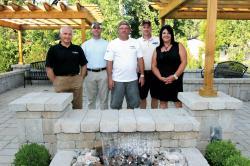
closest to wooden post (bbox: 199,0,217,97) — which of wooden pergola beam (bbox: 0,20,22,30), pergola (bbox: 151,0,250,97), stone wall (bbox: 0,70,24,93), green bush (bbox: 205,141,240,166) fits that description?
pergola (bbox: 151,0,250,97)

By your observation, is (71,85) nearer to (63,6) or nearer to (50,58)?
(50,58)

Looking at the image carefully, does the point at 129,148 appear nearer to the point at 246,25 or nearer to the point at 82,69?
the point at 82,69

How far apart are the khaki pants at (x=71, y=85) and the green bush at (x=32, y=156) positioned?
1.11 m

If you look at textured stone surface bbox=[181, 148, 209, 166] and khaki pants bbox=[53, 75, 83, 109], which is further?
khaki pants bbox=[53, 75, 83, 109]

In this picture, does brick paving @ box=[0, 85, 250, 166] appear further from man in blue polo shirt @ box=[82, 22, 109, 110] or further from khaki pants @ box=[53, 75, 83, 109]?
man in blue polo shirt @ box=[82, 22, 109, 110]

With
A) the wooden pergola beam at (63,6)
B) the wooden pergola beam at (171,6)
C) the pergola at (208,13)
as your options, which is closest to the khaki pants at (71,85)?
the pergola at (208,13)

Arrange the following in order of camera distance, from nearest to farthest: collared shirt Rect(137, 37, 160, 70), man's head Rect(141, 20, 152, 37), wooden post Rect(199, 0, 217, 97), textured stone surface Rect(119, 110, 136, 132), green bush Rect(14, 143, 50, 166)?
green bush Rect(14, 143, 50, 166), textured stone surface Rect(119, 110, 136, 132), wooden post Rect(199, 0, 217, 97), man's head Rect(141, 20, 152, 37), collared shirt Rect(137, 37, 160, 70)

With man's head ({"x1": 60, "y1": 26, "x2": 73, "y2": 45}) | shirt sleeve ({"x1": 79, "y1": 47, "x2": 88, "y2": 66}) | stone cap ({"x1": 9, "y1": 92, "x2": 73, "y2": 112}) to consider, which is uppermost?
man's head ({"x1": 60, "y1": 26, "x2": 73, "y2": 45})

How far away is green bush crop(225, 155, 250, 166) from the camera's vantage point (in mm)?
2676

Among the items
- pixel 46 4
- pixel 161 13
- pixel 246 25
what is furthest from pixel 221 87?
pixel 246 25

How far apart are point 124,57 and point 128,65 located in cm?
13

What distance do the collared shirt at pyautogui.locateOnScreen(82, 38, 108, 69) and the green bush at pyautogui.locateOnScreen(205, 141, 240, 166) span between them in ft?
7.05

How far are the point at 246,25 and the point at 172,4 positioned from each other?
9669 millimetres

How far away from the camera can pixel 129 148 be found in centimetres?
307
